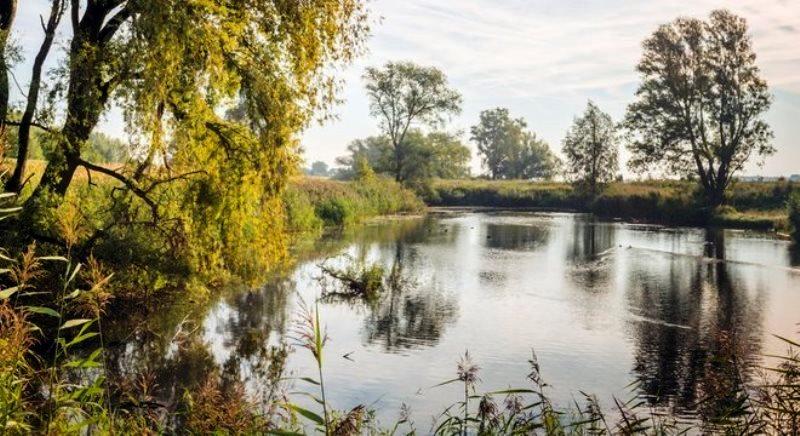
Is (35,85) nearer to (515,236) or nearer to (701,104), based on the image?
(515,236)

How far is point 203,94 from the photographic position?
14.4 m

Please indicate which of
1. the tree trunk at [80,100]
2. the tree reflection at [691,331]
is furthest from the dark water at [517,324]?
Result: the tree trunk at [80,100]

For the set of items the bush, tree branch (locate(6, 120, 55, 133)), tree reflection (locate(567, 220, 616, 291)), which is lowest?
tree reflection (locate(567, 220, 616, 291))

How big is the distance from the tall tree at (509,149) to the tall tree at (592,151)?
179 feet

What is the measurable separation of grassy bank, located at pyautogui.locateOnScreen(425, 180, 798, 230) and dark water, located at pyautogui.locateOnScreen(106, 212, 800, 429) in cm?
1747

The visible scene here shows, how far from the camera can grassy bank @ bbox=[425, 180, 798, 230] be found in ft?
158

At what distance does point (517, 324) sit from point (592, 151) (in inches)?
2123

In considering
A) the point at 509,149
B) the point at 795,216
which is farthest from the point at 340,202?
the point at 509,149

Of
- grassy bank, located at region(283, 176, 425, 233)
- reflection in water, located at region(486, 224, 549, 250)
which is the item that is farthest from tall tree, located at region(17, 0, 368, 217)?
reflection in water, located at region(486, 224, 549, 250)

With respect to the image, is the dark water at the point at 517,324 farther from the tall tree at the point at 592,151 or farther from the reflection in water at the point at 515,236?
the tall tree at the point at 592,151

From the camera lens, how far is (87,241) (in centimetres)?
1524

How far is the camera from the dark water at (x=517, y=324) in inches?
466

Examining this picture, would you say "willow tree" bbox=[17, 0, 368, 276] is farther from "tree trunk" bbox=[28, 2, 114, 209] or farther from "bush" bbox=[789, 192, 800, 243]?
"bush" bbox=[789, 192, 800, 243]

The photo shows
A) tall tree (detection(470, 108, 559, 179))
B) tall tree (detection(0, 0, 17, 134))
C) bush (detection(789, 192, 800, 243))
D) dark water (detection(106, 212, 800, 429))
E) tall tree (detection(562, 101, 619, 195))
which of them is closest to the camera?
dark water (detection(106, 212, 800, 429))
